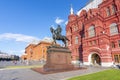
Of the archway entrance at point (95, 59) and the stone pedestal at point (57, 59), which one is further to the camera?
the archway entrance at point (95, 59)

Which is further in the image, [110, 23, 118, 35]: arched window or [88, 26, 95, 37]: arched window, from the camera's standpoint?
[88, 26, 95, 37]: arched window

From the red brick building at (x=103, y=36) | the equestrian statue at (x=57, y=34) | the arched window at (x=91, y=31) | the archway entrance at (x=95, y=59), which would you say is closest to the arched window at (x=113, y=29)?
the red brick building at (x=103, y=36)

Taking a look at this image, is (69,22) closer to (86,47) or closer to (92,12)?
(92,12)

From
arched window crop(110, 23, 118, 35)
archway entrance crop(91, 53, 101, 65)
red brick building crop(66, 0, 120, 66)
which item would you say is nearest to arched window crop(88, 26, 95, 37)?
red brick building crop(66, 0, 120, 66)

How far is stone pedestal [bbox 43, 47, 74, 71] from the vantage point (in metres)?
17.6

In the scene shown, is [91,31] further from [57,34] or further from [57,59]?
[57,59]

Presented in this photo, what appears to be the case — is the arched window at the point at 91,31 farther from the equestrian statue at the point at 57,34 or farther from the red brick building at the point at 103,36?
the equestrian statue at the point at 57,34

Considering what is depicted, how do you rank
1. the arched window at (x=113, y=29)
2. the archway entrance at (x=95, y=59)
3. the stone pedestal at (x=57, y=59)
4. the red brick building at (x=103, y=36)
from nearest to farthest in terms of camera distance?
the stone pedestal at (x=57, y=59)
the red brick building at (x=103, y=36)
the arched window at (x=113, y=29)
the archway entrance at (x=95, y=59)

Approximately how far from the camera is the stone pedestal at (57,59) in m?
17.6

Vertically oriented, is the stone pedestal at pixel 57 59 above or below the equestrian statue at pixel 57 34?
below

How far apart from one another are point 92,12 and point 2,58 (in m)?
63.8

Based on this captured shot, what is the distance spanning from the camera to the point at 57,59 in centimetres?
1845

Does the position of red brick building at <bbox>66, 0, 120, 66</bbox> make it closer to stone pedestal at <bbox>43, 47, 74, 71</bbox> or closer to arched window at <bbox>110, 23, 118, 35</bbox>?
arched window at <bbox>110, 23, 118, 35</bbox>

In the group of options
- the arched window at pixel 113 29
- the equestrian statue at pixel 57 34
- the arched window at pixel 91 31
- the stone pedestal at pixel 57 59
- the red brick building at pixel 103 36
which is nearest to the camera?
the stone pedestal at pixel 57 59
